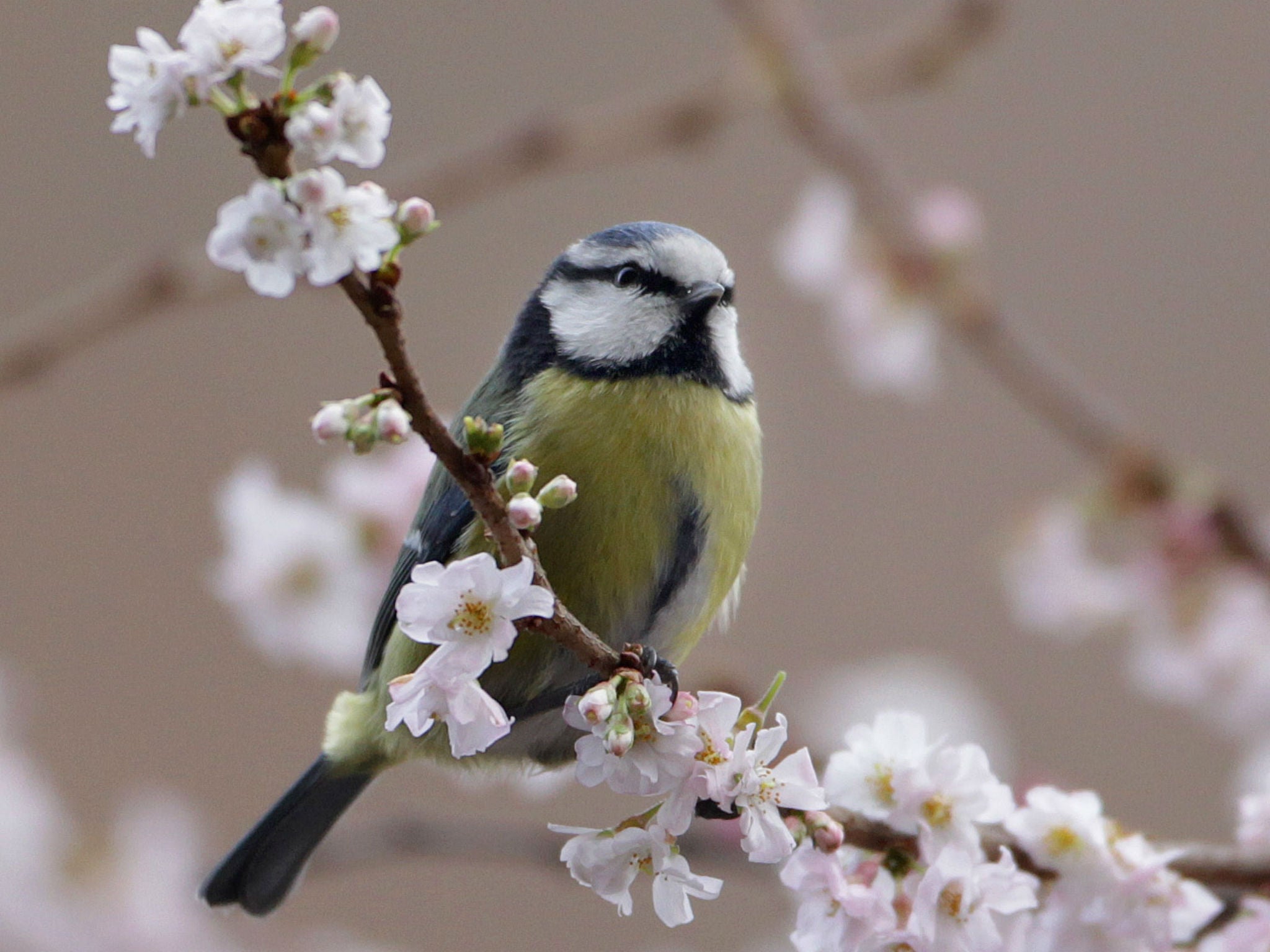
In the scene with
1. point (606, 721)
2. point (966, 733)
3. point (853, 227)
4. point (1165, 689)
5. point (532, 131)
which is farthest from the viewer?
point (966, 733)

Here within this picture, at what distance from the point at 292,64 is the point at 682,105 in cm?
94

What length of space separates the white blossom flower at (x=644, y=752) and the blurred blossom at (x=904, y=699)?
1219mm

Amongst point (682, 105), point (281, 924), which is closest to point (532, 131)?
point (682, 105)

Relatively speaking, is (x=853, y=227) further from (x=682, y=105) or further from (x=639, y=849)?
(x=639, y=849)

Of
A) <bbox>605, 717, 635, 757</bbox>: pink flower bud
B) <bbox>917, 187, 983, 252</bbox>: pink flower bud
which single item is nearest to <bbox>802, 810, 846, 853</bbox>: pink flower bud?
<bbox>605, 717, 635, 757</bbox>: pink flower bud

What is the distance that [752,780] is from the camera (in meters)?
0.79

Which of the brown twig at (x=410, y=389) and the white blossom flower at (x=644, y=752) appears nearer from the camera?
the brown twig at (x=410, y=389)

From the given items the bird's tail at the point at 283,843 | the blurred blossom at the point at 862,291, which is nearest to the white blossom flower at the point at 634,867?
the bird's tail at the point at 283,843

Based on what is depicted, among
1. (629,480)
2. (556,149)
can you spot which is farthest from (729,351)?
(556,149)

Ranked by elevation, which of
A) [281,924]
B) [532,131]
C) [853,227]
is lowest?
[281,924]

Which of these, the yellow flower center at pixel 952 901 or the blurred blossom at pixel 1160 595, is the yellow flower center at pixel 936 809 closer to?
the yellow flower center at pixel 952 901

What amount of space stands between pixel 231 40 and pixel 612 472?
55cm

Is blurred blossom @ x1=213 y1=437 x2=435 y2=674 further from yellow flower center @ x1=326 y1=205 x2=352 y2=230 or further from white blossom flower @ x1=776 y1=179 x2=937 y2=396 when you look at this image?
yellow flower center @ x1=326 y1=205 x2=352 y2=230

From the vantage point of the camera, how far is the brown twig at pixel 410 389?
61 centimetres
